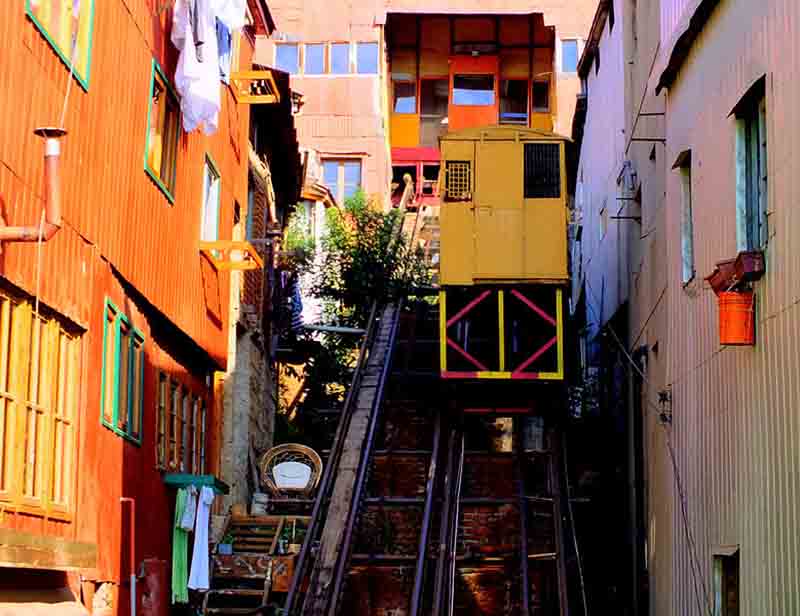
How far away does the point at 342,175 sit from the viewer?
4169cm

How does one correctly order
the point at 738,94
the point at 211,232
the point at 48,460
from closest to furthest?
the point at 48,460 → the point at 738,94 → the point at 211,232

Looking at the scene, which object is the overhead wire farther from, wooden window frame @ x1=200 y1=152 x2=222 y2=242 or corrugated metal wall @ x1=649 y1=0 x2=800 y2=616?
wooden window frame @ x1=200 y1=152 x2=222 y2=242

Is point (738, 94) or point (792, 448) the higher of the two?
point (738, 94)

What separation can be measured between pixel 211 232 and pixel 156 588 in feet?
17.5

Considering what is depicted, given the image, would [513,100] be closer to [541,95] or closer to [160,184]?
[541,95]

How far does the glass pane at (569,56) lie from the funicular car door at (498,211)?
823 inches

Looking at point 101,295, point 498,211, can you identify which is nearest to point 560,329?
point 498,211

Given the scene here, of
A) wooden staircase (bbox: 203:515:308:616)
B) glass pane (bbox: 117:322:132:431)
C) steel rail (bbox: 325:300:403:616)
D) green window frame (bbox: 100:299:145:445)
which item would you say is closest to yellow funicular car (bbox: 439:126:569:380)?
steel rail (bbox: 325:300:403:616)

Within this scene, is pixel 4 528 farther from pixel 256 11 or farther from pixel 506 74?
pixel 506 74

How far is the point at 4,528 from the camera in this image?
9.76m

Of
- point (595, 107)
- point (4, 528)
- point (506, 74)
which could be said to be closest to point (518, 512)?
point (595, 107)

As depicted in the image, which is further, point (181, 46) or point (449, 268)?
point (449, 268)

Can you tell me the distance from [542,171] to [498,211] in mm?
1003

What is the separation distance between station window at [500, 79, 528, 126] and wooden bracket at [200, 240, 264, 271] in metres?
27.8
